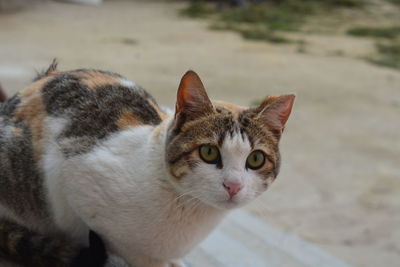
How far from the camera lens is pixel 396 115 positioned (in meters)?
4.93

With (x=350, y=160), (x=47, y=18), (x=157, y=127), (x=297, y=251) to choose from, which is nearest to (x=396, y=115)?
(x=350, y=160)

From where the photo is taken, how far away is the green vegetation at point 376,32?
7758 millimetres

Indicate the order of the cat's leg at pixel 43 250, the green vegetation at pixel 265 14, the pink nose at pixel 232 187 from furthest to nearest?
1. the green vegetation at pixel 265 14
2. the cat's leg at pixel 43 250
3. the pink nose at pixel 232 187

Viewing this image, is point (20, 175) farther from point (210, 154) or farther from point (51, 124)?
point (210, 154)

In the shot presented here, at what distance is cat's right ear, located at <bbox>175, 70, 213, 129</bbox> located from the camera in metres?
1.28

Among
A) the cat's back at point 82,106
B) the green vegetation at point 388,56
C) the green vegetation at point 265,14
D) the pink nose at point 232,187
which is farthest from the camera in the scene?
the green vegetation at point 265,14

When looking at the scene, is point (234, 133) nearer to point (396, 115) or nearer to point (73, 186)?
point (73, 186)

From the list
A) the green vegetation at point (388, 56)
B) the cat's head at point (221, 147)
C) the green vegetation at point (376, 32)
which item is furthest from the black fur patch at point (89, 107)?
the green vegetation at point (376, 32)

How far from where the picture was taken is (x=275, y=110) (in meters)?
1.34

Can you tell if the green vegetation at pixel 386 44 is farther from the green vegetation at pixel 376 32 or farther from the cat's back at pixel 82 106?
the cat's back at pixel 82 106

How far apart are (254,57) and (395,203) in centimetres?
340

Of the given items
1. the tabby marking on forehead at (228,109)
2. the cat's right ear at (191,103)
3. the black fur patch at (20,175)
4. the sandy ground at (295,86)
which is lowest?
the sandy ground at (295,86)

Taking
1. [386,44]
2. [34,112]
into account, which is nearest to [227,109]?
[34,112]

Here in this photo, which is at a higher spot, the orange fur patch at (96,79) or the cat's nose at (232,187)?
the orange fur patch at (96,79)
